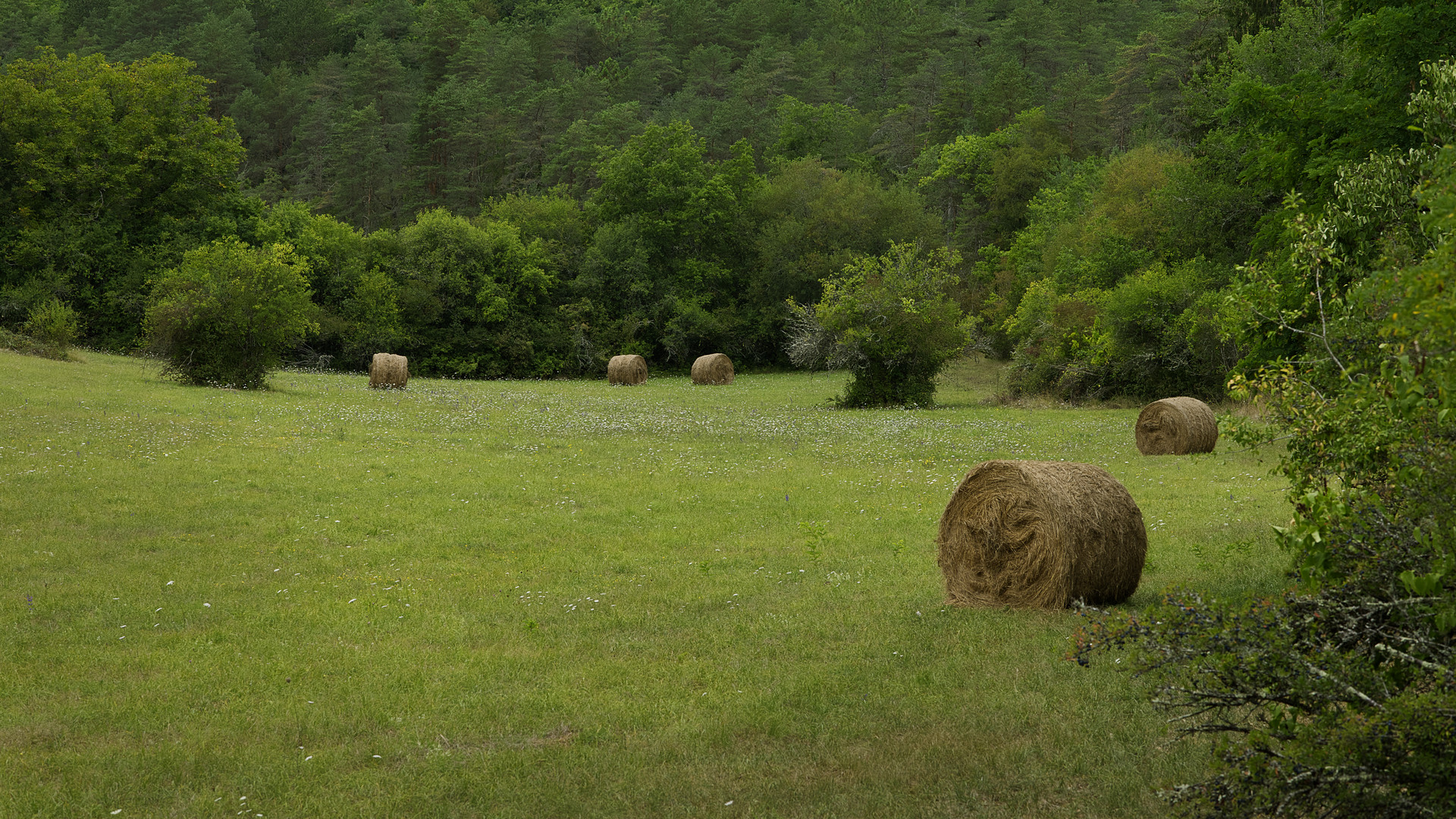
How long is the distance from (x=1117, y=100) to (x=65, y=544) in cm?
7509

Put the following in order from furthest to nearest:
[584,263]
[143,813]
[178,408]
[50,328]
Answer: [584,263] < [50,328] < [178,408] < [143,813]

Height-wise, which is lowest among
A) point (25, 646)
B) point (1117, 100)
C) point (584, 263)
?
point (25, 646)

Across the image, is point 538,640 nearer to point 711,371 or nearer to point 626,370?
point 626,370

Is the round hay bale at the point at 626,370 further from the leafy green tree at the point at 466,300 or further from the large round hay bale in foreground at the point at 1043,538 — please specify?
the large round hay bale in foreground at the point at 1043,538

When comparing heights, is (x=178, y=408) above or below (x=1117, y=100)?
below

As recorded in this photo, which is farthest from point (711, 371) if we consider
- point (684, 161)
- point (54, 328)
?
point (54, 328)

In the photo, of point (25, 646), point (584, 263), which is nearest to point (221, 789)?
point (25, 646)

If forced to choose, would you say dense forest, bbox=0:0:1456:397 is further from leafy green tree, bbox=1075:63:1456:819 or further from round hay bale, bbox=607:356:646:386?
round hay bale, bbox=607:356:646:386

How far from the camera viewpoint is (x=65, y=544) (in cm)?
1282

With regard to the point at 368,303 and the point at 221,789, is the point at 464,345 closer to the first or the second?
the point at 368,303

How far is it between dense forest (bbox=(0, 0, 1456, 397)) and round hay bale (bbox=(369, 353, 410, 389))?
5.46 metres

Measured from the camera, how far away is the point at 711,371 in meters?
52.9

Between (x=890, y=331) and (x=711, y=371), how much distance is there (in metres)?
17.8

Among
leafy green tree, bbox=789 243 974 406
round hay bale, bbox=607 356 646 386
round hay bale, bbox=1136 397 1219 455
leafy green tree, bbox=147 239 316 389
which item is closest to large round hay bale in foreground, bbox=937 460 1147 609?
round hay bale, bbox=1136 397 1219 455
